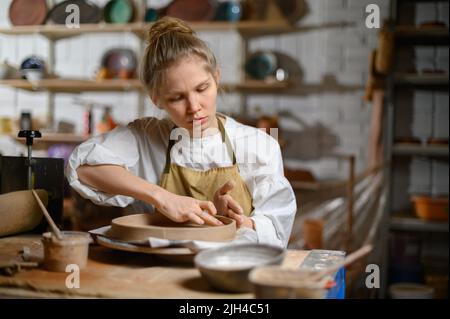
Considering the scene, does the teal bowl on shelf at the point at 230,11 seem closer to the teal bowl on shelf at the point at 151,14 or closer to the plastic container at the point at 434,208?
the teal bowl on shelf at the point at 151,14

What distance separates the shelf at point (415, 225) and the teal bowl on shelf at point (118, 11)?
212 centimetres

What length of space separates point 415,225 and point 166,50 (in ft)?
7.53

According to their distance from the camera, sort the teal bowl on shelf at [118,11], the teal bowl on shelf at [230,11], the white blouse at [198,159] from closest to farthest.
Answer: the white blouse at [198,159]
the teal bowl on shelf at [230,11]
the teal bowl on shelf at [118,11]

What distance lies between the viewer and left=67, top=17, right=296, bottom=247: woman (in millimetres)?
1125

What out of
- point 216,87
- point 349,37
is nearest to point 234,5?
point 349,37

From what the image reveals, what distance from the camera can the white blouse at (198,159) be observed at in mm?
1188

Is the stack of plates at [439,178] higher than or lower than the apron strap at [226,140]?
lower

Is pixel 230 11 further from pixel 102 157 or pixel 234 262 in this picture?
pixel 234 262

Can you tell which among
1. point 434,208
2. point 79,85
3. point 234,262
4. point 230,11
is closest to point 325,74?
point 230,11

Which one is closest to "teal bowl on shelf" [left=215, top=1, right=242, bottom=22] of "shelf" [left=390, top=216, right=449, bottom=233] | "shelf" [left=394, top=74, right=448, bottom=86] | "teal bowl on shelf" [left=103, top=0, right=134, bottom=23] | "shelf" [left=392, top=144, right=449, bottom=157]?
"teal bowl on shelf" [left=103, top=0, right=134, bottom=23]

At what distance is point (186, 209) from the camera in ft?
3.27

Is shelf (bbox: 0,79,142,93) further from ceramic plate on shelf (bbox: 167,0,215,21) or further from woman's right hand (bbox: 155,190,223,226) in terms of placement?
woman's right hand (bbox: 155,190,223,226)

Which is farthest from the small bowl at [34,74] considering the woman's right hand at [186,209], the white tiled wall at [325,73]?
the woman's right hand at [186,209]
